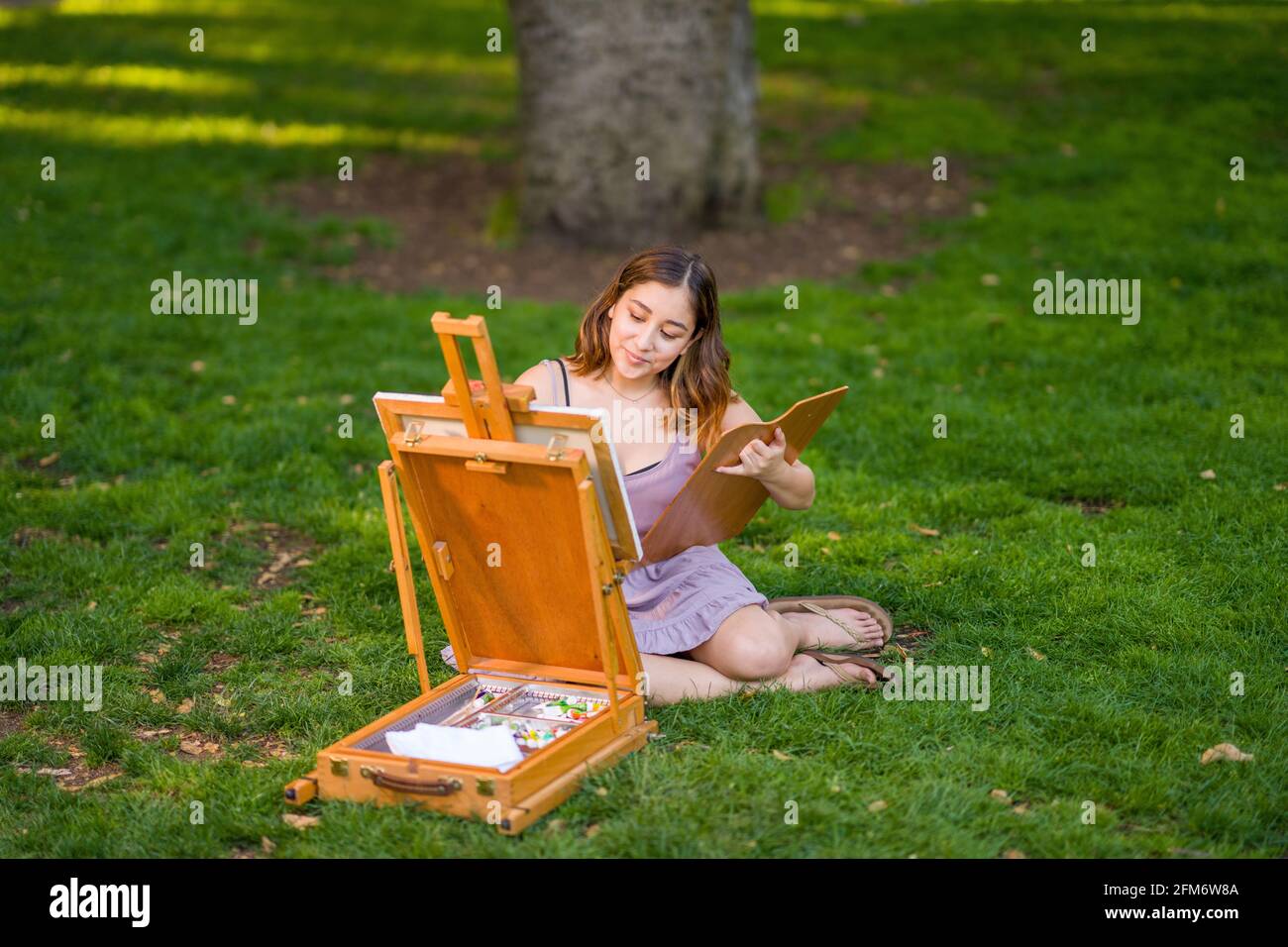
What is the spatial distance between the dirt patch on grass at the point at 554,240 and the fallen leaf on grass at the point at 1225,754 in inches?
231

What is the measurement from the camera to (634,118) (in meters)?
9.87

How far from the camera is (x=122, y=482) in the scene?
22.3 ft

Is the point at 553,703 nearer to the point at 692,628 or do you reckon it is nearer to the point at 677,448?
the point at 692,628

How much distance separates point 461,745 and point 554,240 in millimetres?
6817

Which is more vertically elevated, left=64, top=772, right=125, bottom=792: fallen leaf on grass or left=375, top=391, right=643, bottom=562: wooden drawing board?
left=375, top=391, right=643, bottom=562: wooden drawing board

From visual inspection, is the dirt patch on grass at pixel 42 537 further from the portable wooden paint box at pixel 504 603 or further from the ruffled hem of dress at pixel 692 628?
the ruffled hem of dress at pixel 692 628

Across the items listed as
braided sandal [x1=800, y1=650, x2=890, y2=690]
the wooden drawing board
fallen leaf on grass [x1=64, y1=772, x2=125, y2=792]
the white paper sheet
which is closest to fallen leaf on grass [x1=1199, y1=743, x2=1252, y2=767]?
braided sandal [x1=800, y1=650, x2=890, y2=690]

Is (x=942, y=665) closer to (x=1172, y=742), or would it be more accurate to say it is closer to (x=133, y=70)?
(x=1172, y=742)

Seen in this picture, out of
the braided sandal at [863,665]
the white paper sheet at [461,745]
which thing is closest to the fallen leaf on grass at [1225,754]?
the braided sandal at [863,665]

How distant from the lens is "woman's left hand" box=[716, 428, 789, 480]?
14.1ft

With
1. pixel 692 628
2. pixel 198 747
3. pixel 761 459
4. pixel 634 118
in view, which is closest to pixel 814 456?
pixel 692 628

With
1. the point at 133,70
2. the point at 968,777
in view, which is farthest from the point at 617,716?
the point at 133,70

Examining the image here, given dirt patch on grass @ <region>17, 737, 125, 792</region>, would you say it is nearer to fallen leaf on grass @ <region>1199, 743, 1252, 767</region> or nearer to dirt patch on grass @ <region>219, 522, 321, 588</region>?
dirt patch on grass @ <region>219, 522, 321, 588</region>

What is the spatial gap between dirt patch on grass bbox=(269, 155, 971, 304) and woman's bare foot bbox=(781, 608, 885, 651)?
4.84m
